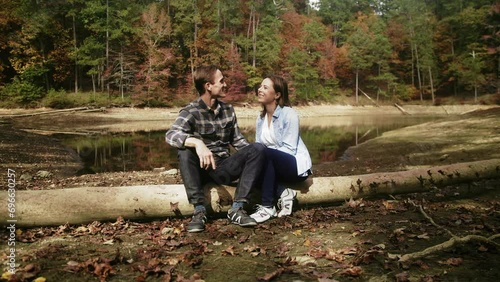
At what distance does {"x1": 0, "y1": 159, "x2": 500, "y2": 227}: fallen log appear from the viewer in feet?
13.4

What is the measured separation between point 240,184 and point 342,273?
1.77 metres

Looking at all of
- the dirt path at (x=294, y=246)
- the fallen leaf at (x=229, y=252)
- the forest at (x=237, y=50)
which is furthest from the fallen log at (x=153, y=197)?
the forest at (x=237, y=50)

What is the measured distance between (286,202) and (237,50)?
39389 mm

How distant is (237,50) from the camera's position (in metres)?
42.3

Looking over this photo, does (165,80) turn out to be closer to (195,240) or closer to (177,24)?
(177,24)

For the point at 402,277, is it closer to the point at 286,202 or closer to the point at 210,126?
the point at 286,202

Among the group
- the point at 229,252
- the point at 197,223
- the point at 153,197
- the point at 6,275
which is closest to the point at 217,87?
the point at 153,197

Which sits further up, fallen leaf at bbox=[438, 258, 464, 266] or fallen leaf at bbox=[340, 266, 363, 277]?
fallen leaf at bbox=[438, 258, 464, 266]

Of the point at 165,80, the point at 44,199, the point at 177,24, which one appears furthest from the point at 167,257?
the point at 177,24

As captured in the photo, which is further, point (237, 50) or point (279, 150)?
point (237, 50)

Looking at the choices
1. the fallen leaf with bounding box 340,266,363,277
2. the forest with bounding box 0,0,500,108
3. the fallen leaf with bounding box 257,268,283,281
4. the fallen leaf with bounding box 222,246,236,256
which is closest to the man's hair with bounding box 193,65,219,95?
the fallen leaf with bounding box 222,246,236,256

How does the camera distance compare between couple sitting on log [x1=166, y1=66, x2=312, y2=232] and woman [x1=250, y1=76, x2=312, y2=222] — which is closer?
couple sitting on log [x1=166, y1=66, x2=312, y2=232]

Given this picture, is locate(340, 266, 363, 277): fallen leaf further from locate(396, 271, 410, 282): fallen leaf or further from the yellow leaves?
the yellow leaves

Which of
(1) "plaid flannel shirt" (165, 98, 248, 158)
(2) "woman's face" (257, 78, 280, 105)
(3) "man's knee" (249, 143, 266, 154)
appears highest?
(2) "woman's face" (257, 78, 280, 105)
